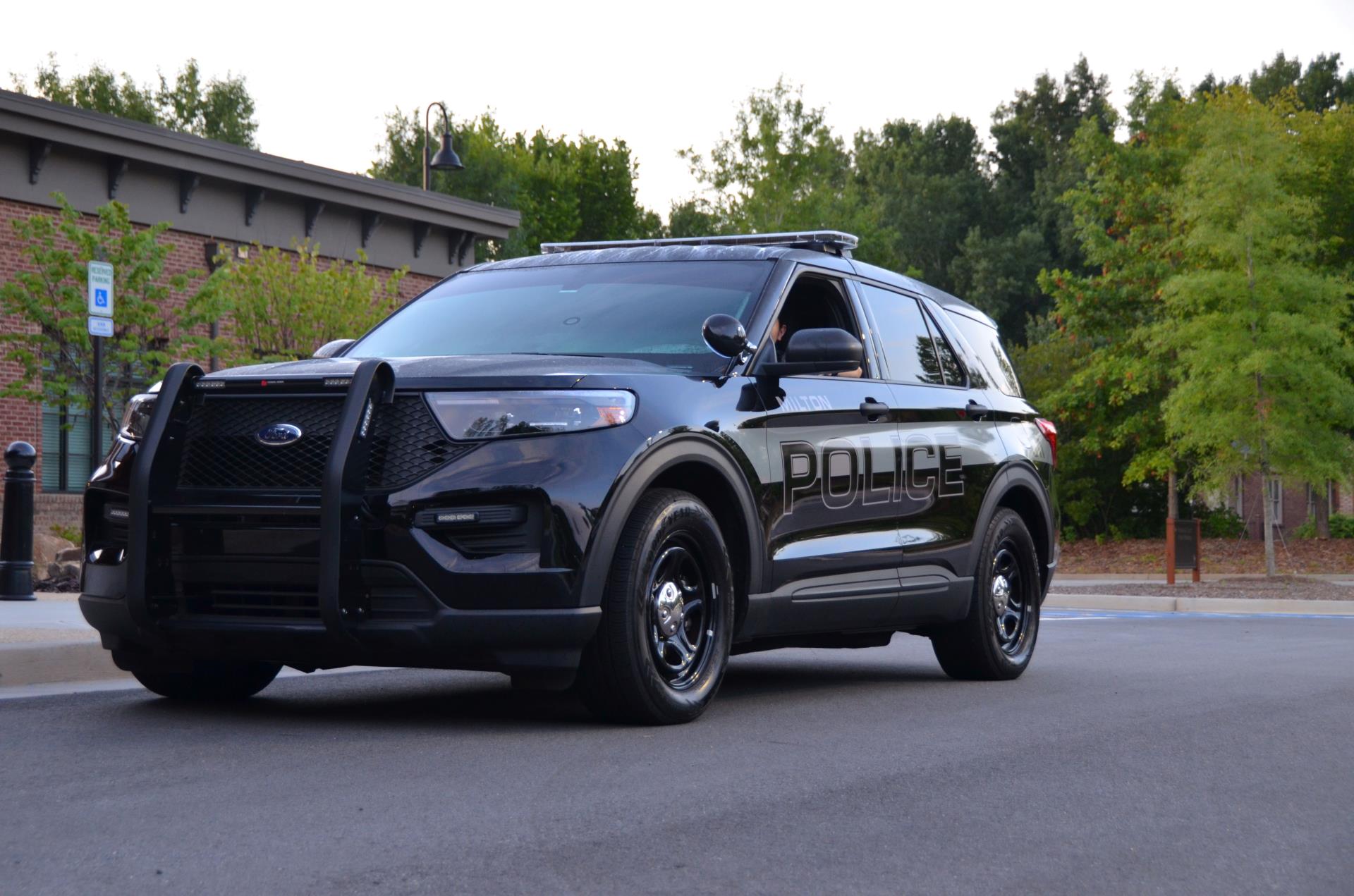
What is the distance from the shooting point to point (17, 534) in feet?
43.6

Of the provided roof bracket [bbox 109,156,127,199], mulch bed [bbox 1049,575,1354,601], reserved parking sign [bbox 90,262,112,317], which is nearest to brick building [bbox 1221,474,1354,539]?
mulch bed [bbox 1049,575,1354,601]

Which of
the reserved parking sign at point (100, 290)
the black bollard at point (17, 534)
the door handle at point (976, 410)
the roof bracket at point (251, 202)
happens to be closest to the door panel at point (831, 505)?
the door handle at point (976, 410)

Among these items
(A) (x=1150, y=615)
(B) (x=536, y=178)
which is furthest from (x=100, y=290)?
(B) (x=536, y=178)

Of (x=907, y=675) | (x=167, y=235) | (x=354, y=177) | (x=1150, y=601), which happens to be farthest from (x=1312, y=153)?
(x=907, y=675)

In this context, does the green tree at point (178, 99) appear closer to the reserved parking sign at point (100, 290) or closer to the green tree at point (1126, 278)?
the green tree at point (1126, 278)

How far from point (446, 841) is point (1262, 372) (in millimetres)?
21713

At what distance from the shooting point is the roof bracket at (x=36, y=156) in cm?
2477

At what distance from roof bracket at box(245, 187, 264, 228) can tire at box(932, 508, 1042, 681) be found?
21.7 m

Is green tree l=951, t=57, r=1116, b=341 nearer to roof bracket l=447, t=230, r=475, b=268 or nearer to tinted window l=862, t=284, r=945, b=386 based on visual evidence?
roof bracket l=447, t=230, r=475, b=268

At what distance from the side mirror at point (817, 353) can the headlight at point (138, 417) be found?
7.80ft

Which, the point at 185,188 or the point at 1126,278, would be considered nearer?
the point at 185,188

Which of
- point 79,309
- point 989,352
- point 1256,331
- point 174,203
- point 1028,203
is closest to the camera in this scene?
point 989,352

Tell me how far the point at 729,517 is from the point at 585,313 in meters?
1.17

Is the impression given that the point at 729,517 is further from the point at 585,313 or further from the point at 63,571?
the point at 63,571
